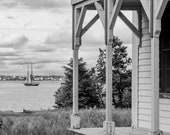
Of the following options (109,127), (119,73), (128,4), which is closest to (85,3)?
(128,4)

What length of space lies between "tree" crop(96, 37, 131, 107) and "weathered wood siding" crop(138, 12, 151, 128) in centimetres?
2606

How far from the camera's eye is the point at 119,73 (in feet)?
139

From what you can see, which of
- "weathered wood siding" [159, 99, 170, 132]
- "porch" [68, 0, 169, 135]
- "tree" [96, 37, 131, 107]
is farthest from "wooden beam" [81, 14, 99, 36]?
"tree" [96, 37, 131, 107]

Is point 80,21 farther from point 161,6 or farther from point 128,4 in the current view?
point 161,6

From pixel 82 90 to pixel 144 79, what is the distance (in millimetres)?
22490

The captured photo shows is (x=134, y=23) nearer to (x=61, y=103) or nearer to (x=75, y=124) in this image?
(x=75, y=124)

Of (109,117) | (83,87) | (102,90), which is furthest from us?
(102,90)

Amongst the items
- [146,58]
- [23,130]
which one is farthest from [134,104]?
[23,130]

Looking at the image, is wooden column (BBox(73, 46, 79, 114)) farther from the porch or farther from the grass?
the grass

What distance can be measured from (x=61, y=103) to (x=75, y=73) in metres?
22.3

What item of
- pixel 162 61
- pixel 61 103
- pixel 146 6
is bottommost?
pixel 61 103

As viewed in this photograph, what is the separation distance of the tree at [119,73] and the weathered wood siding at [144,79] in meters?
26.1

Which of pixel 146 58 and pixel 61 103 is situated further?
pixel 61 103

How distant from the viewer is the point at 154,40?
10547 millimetres
